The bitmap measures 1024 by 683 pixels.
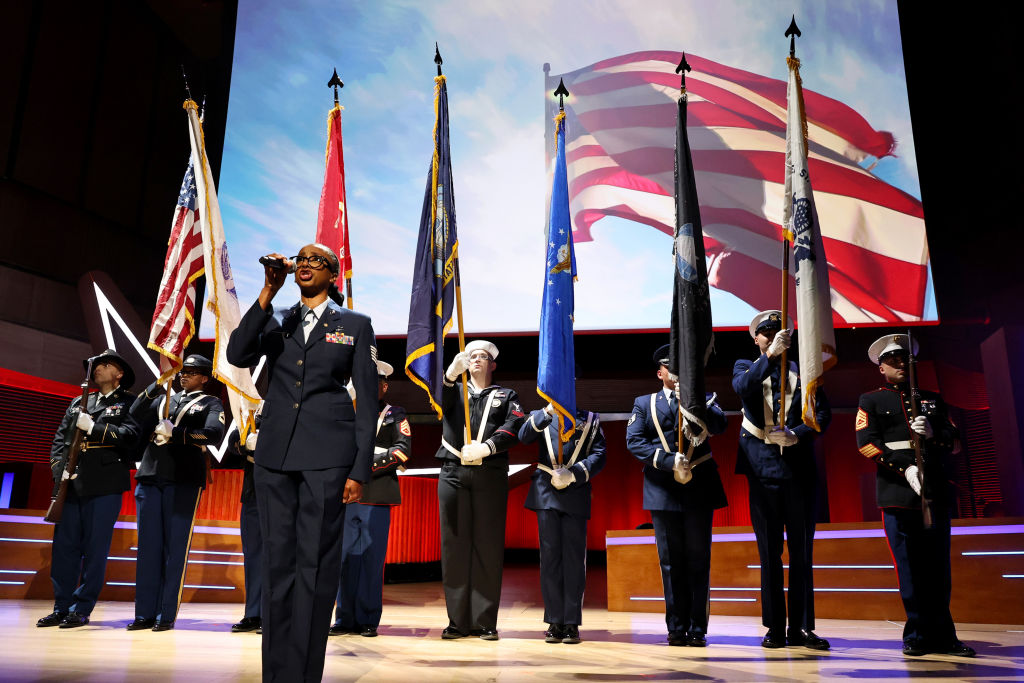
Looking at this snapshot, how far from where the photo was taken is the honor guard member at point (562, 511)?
445 cm

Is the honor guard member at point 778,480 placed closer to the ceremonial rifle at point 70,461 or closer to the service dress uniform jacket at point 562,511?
the service dress uniform jacket at point 562,511

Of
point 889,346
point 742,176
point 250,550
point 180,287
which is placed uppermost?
point 742,176

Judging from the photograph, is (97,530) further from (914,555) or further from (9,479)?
(9,479)

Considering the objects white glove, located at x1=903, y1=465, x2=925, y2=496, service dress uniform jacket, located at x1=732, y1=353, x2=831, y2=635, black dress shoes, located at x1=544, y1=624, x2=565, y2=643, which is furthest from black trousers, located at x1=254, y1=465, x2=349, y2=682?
white glove, located at x1=903, y1=465, x2=925, y2=496

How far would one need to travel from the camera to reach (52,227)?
26.9ft

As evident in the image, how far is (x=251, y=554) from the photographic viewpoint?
190 inches

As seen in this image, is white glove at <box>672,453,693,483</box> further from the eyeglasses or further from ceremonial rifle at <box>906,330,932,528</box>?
the eyeglasses

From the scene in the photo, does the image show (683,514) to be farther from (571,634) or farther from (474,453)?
(474,453)

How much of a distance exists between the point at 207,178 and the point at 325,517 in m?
3.39

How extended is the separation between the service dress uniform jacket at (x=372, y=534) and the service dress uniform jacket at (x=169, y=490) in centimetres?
110

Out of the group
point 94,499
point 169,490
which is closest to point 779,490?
point 169,490

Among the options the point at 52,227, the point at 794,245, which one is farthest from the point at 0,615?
the point at 794,245

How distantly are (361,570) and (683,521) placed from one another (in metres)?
2.10

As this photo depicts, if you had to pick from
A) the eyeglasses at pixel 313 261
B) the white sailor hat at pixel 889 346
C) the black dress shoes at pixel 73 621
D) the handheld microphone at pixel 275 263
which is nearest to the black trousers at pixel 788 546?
→ the white sailor hat at pixel 889 346
